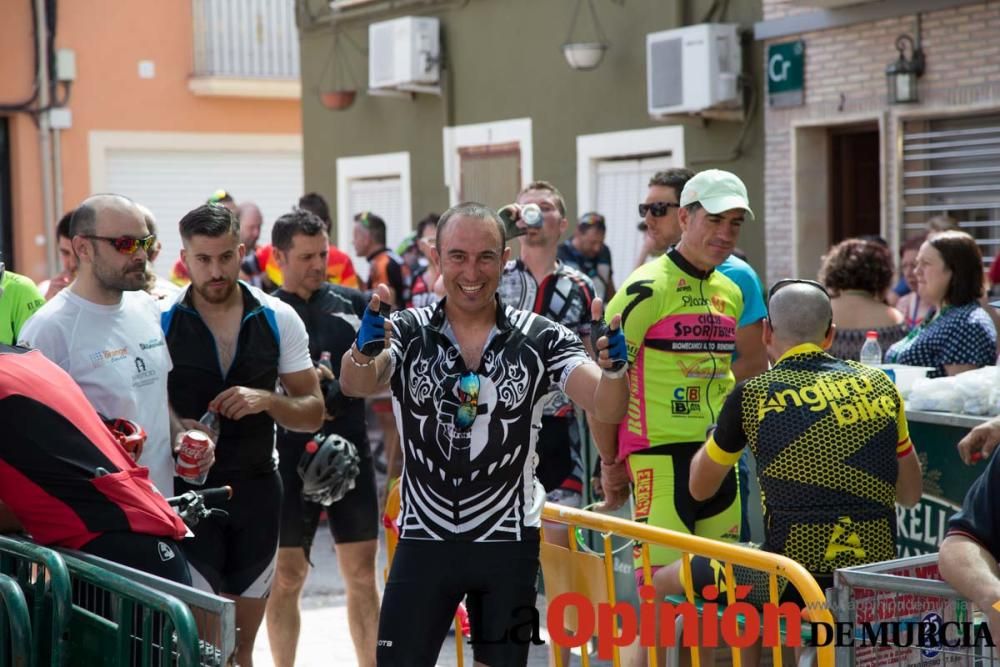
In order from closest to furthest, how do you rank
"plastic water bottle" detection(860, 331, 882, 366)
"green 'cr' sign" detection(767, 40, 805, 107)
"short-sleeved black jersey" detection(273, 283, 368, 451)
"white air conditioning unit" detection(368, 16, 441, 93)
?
"short-sleeved black jersey" detection(273, 283, 368, 451) < "plastic water bottle" detection(860, 331, 882, 366) < "green 'cr' sign" detection(767, 40, 805, 107) < "white air conditioning unit" detection(368, 16, 441, 93)

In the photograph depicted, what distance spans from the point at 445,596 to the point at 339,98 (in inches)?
620

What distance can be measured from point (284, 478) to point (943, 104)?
729 centimetres

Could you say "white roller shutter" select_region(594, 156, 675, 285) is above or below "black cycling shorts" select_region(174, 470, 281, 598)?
above

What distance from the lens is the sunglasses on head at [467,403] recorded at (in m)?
4.48

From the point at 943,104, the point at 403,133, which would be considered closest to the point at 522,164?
the point at 403,133

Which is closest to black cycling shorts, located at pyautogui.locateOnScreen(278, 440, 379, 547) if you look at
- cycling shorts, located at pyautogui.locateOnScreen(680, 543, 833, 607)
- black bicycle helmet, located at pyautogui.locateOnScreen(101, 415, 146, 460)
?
black bicycle helmet, located at pyautogui.locateOnScreen(101, 415, 146, 460)

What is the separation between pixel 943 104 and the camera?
11906 mm

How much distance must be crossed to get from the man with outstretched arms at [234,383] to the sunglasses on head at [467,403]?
4.54 feet

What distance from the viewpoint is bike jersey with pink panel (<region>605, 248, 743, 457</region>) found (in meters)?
5.86

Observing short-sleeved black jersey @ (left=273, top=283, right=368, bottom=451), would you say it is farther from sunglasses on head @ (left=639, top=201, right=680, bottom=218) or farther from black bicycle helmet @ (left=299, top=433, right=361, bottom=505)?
sunglasses on head @ (left=639, top=201, right=680, bottom=218)

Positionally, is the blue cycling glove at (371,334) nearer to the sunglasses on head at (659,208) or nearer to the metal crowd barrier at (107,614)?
the metal crowd barrier at (107,614)

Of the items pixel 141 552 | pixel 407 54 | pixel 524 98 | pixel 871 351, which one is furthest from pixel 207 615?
pixel 407 54

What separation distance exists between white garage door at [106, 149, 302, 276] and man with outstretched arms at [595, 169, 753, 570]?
2016 centimetres

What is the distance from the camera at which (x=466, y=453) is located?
450cm
